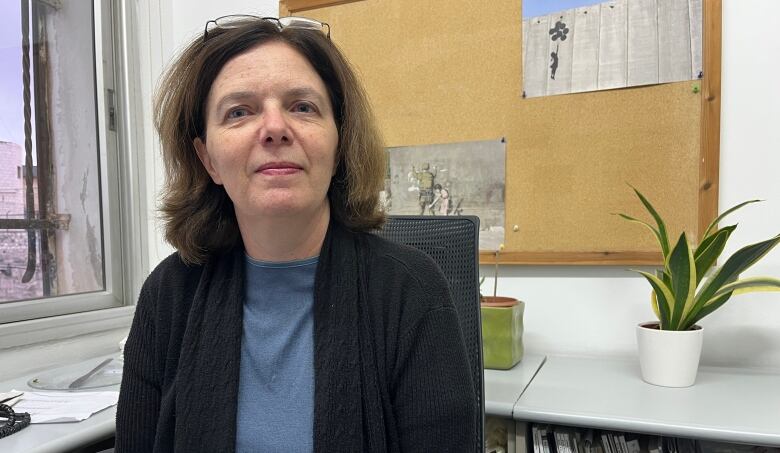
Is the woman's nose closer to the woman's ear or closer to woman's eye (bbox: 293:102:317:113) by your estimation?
woman's eye (bbox: 293:102:317:113)

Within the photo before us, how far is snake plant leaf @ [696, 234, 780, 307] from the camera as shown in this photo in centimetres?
119

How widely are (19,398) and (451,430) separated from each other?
1066 mm

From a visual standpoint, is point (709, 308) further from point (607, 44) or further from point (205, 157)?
point (205, 157)

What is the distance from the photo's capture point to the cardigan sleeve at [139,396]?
0.93 meters

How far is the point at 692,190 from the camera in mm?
1452

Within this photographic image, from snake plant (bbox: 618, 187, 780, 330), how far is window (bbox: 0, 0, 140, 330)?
74.4 inches

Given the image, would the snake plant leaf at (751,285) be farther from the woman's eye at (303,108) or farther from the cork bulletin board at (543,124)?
the woman's eye at (303,108)

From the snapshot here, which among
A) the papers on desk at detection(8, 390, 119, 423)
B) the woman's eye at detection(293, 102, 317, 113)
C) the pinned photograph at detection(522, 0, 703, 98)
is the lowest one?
the papers on desk at detection(8, 390, 119, 423)

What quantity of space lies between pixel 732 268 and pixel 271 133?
1131mm

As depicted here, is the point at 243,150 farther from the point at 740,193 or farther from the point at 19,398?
the point at 740,193

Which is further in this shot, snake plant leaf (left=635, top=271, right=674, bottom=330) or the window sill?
the window sill

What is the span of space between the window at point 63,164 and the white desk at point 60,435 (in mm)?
716

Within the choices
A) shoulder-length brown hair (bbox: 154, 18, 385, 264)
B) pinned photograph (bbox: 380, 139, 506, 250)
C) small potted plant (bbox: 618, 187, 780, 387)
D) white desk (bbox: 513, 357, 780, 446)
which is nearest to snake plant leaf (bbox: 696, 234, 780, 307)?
small potted plant (bbox: 618, 187, 780, 387)

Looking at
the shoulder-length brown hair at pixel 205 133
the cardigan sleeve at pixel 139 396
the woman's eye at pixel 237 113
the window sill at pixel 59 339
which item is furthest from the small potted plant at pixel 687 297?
the window sill at pixel 59 339
